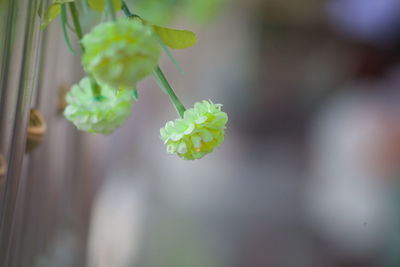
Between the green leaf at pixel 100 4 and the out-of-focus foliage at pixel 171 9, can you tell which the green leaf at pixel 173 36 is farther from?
the out-of-focus foliage at pixel 171 9

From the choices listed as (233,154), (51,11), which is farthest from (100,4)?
(233,154)

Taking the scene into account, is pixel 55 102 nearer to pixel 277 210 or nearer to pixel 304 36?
pixel 277 210

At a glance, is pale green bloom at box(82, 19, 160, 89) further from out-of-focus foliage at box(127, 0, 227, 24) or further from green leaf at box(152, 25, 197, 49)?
out-of-focus foliage at box(127, 0, 227, 24)

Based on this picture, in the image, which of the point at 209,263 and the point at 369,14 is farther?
the point at 369,14

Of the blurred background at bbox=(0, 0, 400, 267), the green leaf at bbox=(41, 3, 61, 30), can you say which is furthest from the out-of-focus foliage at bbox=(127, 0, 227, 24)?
the green leaf at bbox=(41, 3, 61, 30)

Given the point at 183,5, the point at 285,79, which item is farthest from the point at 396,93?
the point at 183,5
